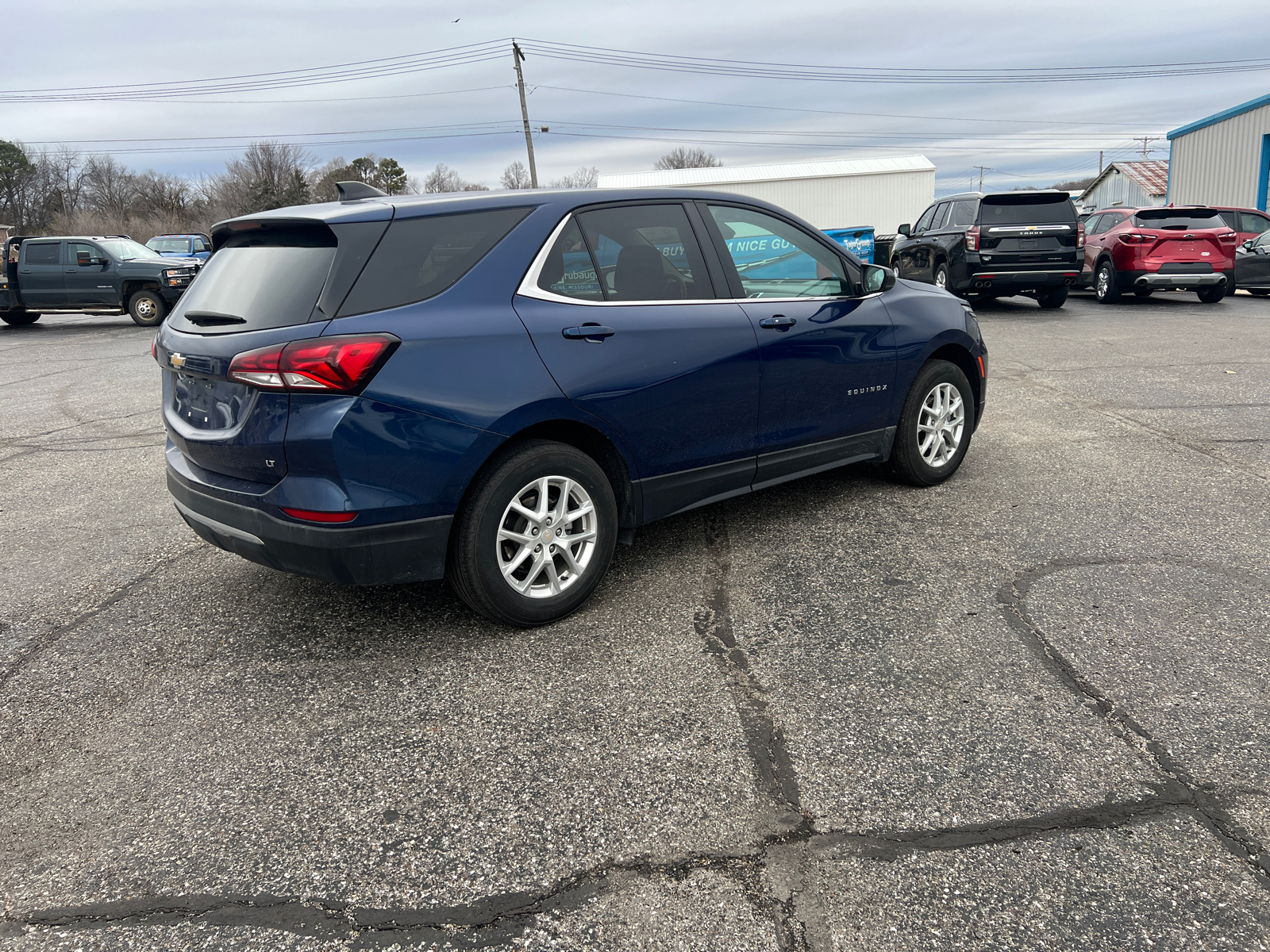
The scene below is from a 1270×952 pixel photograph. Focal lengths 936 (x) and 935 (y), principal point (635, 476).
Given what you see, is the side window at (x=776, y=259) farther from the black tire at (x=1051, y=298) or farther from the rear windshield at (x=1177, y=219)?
the rear windshield at (x=1177, y=219)

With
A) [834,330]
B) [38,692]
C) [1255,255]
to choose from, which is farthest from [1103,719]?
[1255,255]

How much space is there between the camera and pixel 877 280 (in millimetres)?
5047

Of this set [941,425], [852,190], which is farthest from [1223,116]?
[941,425]

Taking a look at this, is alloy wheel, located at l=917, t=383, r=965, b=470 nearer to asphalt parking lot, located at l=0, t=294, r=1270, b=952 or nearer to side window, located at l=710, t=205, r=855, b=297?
asphalt parking lot, located at l=0, t=294, r=1270, b=952

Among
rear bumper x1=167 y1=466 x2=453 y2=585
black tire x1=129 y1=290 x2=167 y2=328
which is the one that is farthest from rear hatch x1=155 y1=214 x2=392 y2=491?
black tire x1=129 y1=290 x2=167 y2=328

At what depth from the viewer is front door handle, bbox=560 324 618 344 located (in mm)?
3660

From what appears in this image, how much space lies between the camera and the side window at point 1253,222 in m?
18.1

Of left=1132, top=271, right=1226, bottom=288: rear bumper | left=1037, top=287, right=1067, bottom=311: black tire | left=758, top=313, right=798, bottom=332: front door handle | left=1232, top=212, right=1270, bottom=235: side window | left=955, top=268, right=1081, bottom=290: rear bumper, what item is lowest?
left=1037, top=287, right=1067, bottom=311: black tire

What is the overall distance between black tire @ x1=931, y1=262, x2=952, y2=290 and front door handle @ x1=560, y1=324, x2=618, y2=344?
12.6 m

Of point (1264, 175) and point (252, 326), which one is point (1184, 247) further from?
point (252, 326)

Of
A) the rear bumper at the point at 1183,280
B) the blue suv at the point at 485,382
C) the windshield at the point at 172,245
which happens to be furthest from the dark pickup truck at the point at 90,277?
the rear bumper at the point at 1183,280

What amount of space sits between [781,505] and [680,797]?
285 centimetres

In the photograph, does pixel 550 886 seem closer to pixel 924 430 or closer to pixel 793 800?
pixel 793 800

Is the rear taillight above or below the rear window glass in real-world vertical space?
below
